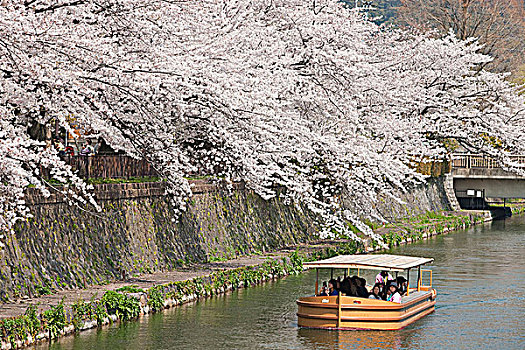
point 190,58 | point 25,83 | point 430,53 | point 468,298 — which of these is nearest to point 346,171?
point 468,298

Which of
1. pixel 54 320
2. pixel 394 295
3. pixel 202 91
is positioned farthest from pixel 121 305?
pixel 394 295

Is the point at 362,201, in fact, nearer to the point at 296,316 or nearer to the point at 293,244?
the point at 293,244

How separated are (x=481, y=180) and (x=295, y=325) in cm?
3863

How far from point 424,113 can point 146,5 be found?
3179cm

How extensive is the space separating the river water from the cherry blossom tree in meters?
2.96

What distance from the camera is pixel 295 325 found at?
19703 millimetres

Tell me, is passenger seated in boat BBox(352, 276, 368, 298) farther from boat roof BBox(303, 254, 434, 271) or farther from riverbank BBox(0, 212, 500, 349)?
riverbank BBox(0, 212, 500, 349)

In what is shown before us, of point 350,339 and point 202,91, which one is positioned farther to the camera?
point 202,91

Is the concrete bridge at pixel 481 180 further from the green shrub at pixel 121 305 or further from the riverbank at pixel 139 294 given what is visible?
the green shrub at pixel 121 305

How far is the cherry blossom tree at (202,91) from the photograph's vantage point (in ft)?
50.3

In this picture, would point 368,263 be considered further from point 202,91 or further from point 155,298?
point 202,91

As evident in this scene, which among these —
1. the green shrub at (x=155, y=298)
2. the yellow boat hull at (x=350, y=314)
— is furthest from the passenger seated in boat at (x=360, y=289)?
the green shrub at (x=155, y=298)

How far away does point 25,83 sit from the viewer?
53.1 ft

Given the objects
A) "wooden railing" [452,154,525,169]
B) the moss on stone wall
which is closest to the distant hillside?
the moss on stone wall
